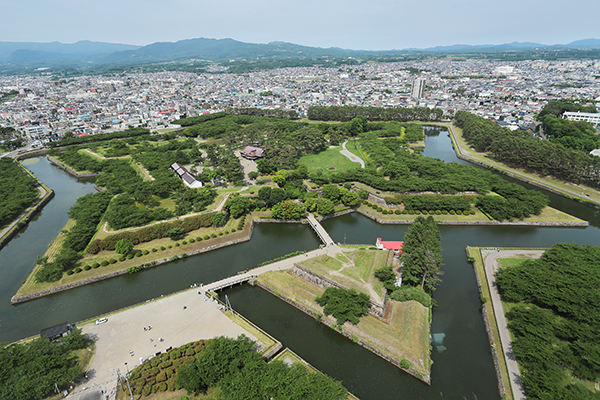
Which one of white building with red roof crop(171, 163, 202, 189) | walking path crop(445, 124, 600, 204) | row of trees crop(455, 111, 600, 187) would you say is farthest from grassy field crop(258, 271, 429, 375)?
row of trees crop(455, 111, 600, 187)

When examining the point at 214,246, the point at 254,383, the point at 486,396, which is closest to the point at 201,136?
the point at 214,246

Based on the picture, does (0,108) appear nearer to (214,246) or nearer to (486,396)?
(214,246)

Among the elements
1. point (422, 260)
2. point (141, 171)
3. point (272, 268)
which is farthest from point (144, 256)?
point (141, 171)

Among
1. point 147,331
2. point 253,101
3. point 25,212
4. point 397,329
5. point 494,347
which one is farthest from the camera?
point 253,101

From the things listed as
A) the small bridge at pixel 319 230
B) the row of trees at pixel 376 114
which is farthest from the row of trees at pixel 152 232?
the row of trees at pixel 376 114

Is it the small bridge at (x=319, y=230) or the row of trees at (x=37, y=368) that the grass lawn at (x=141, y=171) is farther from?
the row of trees at (x=37, y=368)

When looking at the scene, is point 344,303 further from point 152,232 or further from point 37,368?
point 152,232
